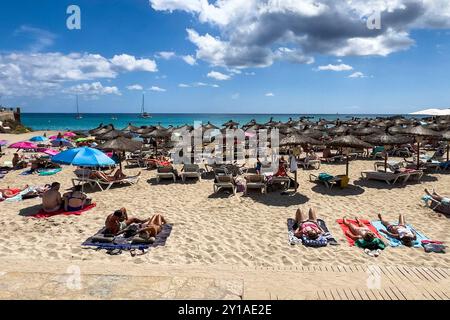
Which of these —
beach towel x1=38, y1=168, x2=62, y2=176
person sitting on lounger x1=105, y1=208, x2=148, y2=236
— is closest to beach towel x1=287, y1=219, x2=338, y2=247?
person sitting on lounger x1=105, y1=208, x2=148, y2=236

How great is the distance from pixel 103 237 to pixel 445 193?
10.5m

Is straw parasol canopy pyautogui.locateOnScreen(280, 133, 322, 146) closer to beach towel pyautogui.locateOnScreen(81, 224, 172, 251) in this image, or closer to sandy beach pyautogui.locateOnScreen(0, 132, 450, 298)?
sandy beach pyautogui.locateOnScreen(0, 132, 450, 298)

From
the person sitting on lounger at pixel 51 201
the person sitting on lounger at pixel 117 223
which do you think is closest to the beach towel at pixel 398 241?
the person sitting on lounger at pixel 117 223

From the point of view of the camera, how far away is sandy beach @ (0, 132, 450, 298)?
218 inches

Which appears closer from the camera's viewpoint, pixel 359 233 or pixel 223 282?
pixel 223 282

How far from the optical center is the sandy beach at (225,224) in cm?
554

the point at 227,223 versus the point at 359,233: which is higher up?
the point at 359,233

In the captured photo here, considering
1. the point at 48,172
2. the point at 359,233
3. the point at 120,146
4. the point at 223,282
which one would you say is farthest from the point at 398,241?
the point at 48,172

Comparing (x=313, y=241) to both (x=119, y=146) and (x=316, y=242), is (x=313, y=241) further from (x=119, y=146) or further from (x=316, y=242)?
(x=119, y=146)

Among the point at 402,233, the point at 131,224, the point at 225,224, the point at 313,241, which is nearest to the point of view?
the point at 313,241

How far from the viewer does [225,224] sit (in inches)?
293

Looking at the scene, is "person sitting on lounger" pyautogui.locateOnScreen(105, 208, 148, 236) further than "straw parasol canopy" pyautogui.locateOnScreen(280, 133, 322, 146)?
No
